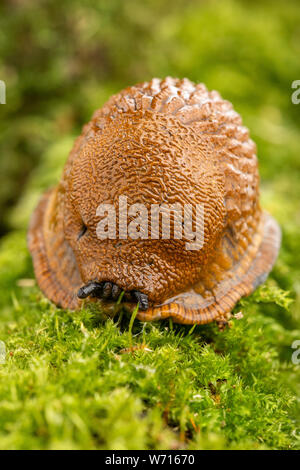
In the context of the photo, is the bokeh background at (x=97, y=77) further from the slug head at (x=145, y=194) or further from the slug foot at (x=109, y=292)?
the slug foot at (x=109, y=292)

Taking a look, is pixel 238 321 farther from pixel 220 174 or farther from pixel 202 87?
pixel 202 87

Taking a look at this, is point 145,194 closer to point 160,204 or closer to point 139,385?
point 160,204

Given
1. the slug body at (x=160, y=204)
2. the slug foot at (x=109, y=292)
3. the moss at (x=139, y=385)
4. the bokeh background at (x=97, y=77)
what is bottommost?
the moss at (x=139, y=385)

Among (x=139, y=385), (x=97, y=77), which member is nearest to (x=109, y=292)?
(x=139, y=385)

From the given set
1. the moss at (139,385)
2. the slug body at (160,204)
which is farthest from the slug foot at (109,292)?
the moss at (139,385)
